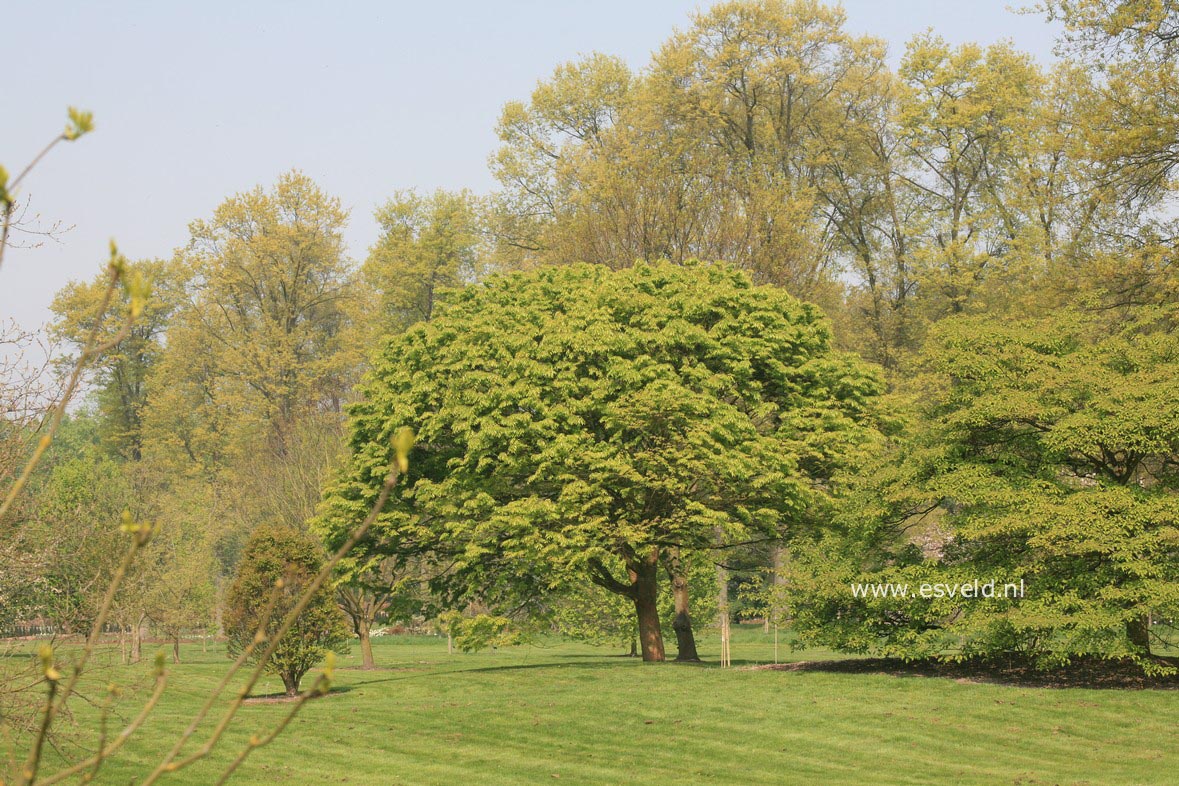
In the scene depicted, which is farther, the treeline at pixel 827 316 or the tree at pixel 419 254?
the tree at pixel 419 254

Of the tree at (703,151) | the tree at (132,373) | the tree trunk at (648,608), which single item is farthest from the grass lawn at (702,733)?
the tree at (132,373)

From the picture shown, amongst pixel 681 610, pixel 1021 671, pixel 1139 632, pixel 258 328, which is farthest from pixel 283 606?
pixel 258 328

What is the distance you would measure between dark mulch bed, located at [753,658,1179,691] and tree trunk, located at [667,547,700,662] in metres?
2.97

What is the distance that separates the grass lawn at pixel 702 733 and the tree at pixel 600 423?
287 cm

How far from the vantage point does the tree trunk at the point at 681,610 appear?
25219 mm

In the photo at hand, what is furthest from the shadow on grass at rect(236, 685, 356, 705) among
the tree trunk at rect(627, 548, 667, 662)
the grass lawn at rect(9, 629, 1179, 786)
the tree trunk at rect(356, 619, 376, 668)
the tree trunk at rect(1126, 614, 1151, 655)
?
the tree trunk at rect(1126, 614, 1151, 655)

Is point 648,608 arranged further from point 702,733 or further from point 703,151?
point 703,151

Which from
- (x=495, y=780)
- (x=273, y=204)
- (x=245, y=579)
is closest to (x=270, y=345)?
(x=273, y=204)

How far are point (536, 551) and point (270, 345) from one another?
26526 mm

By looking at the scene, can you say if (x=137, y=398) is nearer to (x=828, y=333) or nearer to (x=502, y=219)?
(x=502, y=219)

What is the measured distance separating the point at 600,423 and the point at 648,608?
4.53m

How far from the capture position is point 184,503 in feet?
118

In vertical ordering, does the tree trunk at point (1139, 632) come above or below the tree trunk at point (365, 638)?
above

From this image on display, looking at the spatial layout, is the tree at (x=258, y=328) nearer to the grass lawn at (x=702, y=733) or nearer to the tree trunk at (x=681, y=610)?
the tree trunk at (x=681, y=610)
